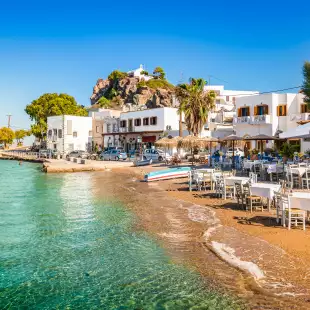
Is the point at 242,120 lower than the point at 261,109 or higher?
lower

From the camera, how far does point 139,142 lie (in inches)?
2073

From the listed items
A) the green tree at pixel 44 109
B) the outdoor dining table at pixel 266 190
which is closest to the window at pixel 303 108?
the outdoor dining table at pixel 266 190

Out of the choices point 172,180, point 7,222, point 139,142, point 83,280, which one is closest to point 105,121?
point 139,142

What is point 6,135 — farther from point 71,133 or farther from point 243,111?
point 243,111

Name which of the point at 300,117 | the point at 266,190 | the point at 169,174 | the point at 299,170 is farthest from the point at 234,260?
the point at 300,117

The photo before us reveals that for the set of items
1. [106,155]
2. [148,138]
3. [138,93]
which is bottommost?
[106,155]

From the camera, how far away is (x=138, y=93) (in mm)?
83500

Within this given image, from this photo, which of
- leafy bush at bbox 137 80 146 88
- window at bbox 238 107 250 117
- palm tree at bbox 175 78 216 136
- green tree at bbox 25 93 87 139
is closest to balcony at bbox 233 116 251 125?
window at bbox 238 107 250 117

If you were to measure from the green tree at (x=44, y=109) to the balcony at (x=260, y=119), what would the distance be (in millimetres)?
43535

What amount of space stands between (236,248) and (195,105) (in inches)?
1147

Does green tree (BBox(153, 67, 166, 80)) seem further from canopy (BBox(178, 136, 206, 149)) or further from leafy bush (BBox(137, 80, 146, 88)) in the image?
canopy (BBox(178, 136, 206, 149))

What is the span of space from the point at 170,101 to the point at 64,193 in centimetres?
5230

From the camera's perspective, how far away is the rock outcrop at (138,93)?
72.1m

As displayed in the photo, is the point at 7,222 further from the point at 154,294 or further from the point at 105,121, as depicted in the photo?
the point at 105,121
